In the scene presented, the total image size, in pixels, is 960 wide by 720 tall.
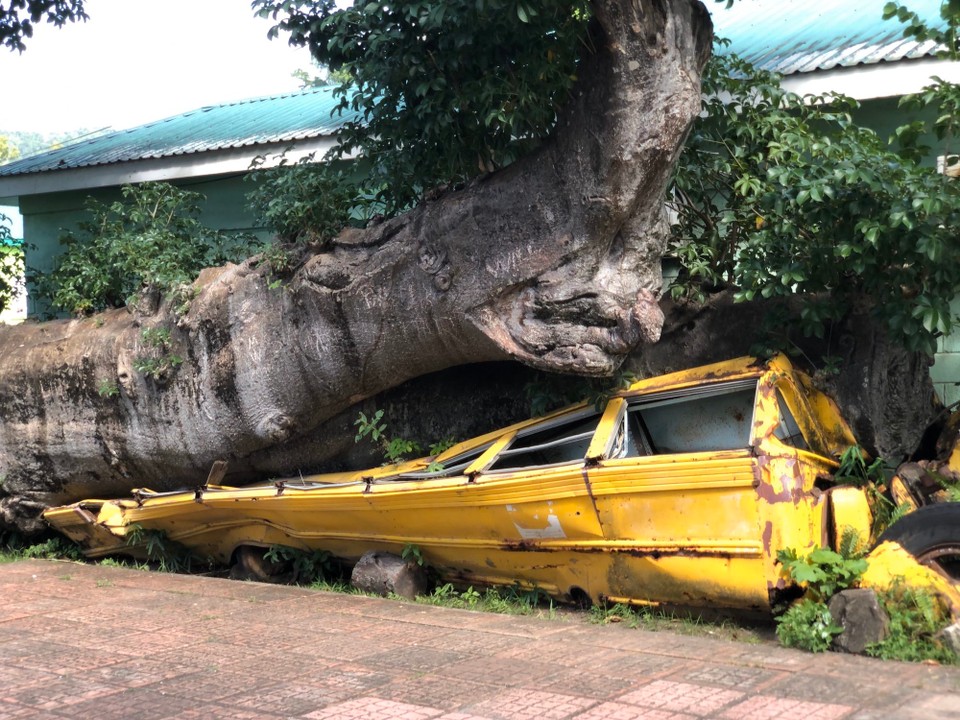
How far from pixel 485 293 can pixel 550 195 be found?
76cm

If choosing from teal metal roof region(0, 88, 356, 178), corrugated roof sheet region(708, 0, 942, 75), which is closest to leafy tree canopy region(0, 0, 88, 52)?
teal metal roof region(0, 88, 356, 178)

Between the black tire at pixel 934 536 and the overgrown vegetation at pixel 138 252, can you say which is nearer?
the black tire at pixel 934 536

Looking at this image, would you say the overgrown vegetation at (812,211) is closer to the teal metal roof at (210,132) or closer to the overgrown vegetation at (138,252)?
the teal metal roof at (210,132)

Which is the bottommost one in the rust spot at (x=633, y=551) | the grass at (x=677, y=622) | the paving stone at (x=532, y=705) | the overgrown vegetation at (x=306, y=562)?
the grass at (x=677, y=622)

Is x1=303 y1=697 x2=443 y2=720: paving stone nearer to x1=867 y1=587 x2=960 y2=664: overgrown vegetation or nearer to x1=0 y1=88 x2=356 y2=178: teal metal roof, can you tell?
x1=867 y1=587 x2=960 y2=664: overgrown vegetation

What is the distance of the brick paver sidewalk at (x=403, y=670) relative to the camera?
4.50m

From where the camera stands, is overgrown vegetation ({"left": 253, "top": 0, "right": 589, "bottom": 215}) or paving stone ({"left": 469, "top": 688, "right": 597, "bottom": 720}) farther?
overgrown vegetation ({"left": 253, "top": 0, "right": 589, "bottom": 215})

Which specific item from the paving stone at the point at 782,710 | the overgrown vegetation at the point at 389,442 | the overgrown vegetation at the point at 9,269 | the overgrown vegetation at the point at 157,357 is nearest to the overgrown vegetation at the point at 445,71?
the overgrown vegetation at the point at 389,442

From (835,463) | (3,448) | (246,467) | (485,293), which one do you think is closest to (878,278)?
(835,463)

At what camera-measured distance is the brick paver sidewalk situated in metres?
4.50

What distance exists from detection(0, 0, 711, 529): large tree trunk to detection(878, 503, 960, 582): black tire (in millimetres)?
1822

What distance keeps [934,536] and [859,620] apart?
2.21 feet

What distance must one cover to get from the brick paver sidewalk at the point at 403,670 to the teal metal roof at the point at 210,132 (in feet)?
17.2

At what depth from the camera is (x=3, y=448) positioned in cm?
936
